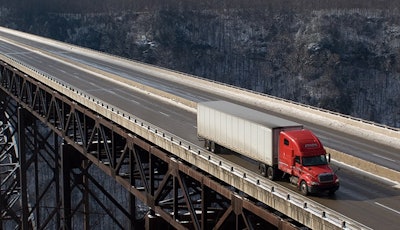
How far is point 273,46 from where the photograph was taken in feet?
484

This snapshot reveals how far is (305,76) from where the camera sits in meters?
141

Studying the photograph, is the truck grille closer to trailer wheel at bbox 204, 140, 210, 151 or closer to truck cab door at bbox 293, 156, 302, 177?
truck cab door at bbox 293, 156, 302, 177

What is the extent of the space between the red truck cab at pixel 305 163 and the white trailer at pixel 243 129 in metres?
0.42

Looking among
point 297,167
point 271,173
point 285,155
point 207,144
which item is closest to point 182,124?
point 207,144

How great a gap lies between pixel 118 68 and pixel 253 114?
37046 mm

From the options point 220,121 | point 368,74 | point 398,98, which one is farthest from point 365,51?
point 220,121

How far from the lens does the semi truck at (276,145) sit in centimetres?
2053

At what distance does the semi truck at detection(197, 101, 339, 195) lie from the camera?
67.4 ft

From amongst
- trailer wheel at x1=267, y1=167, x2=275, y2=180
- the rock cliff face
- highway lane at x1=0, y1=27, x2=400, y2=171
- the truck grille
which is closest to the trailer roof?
trailer wheel at x1=267, y1=167, x2=275, y2=180

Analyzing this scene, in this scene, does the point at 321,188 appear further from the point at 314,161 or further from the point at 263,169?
the point at 263,169

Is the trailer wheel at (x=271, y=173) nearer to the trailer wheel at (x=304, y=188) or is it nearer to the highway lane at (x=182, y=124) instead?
the highway lane at (x=182, y=124)

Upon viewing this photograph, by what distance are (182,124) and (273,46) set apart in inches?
4612

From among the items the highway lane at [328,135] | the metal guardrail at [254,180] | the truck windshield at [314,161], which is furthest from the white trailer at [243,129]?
the highway lane at [328,135]

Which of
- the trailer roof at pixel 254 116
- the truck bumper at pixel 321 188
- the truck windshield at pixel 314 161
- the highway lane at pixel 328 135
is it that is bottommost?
the highway lane at pixel 328 135
